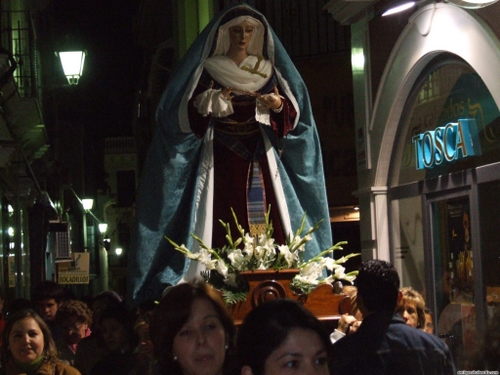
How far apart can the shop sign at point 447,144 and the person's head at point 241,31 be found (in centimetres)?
163

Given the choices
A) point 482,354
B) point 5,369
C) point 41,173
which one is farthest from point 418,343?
point 41,173

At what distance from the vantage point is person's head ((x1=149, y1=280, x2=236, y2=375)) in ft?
11.9

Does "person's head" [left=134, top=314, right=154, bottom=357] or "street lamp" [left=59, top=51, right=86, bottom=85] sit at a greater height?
"street lamp" [left=59, top=51, right=86, bottom=85]

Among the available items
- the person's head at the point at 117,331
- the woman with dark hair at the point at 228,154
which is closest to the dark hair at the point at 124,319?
the person's head at the point at 117,331

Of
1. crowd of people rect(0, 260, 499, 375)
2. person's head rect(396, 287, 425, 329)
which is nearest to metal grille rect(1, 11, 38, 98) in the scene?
crowd of people rect(0, 260, 499, 375)

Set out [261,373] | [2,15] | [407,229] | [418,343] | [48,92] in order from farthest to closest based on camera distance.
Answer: [48,92] < [2,15] < [407,229] < [418,343] < [261,373]

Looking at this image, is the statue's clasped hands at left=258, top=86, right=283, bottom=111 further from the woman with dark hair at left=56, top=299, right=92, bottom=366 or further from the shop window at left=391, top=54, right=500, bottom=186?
the woman with dark hair at left=56, top=299, right=92, bottom=366

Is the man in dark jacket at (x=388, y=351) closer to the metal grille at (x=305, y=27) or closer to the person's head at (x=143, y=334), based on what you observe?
the person's head at (x=143, y=334)

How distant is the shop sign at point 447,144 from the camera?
7297mm

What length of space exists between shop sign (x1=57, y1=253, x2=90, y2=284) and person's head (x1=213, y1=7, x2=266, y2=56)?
17.5 m

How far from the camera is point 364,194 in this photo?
9328 mm

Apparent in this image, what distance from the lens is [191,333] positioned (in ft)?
12.0

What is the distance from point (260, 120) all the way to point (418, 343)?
2.87 meters

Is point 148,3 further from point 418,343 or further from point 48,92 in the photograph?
point 418,343
